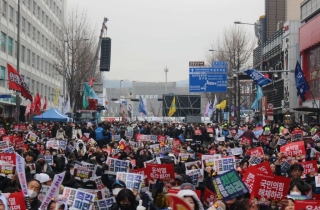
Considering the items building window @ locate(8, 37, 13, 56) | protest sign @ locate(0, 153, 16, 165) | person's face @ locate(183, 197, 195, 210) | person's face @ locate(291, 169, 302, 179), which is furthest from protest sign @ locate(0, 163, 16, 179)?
building window @ locate(8, 37, 13, 56)

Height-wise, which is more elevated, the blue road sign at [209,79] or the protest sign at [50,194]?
the blue road sign at [209,79]

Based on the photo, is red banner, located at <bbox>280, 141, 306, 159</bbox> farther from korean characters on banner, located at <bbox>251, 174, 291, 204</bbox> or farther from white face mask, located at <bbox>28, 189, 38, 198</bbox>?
white face mask, located at <bbox>28, 189, 38, 198</bbox>

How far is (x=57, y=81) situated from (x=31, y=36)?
17129 millimetres

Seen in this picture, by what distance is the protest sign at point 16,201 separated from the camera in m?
7.71

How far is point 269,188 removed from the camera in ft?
29.0

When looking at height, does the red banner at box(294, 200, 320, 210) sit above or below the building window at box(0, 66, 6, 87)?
below

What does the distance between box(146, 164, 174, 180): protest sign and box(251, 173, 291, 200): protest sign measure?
6.73ft

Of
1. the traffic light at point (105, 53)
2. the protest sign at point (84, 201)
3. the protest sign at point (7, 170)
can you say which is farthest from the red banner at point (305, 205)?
the traffic light at point (105, 53)

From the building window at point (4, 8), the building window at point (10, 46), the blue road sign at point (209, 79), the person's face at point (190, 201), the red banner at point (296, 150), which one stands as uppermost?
the building window at point (4, 8)

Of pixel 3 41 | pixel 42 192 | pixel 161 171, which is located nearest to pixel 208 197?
pixel 161 171

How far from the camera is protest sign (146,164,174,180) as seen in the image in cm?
1060

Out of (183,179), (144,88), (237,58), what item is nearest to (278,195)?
(183,179)

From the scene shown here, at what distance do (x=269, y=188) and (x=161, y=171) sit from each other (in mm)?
2376

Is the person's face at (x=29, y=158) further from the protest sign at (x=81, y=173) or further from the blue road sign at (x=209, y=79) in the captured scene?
the blue road sign at (x=209, y=79)
